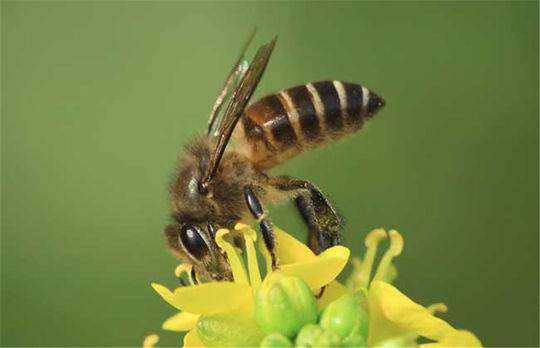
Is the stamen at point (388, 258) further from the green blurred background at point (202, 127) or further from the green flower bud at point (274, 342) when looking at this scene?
the green blurred background at point (202, 127)

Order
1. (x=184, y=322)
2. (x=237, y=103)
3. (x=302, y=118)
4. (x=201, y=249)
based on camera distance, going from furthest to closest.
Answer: (x=302, y=118), (x=237, y=103), (x=201, y=249), (x=184, y=322)

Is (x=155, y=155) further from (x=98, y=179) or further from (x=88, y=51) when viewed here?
(x=88, y=51)

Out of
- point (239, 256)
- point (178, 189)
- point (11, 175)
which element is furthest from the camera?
point (11, 175)

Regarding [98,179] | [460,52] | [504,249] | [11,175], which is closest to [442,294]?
[504,249]

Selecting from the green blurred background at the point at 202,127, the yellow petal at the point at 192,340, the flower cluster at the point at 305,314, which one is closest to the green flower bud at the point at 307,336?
the flower cluster at the point at 305,314

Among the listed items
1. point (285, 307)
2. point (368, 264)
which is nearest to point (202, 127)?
point (368, 264)

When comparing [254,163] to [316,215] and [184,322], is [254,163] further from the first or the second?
[184,322]
